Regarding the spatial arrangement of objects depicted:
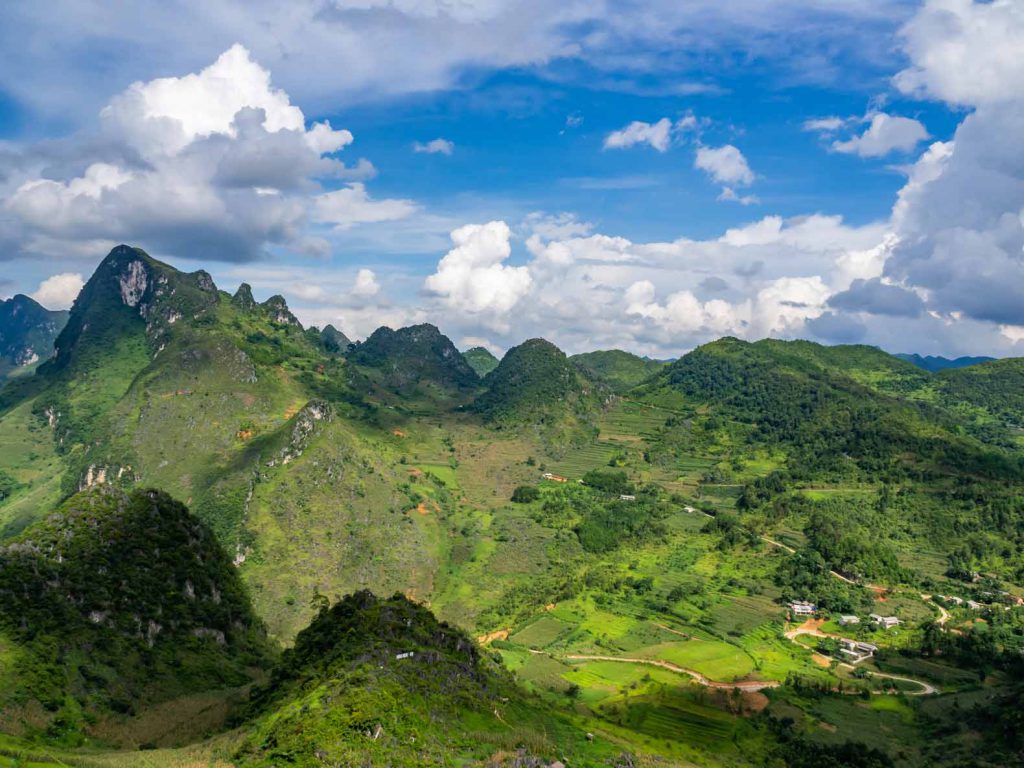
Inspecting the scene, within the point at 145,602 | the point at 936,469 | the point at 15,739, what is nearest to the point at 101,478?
the point at 145,602

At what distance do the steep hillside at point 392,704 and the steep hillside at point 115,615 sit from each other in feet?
44.5

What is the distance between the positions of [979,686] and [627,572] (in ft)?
195

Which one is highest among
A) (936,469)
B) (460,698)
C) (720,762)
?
(936,469)

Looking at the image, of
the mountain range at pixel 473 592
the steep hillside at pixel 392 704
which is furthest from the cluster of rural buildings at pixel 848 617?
the steep hillside at pixel 392 704

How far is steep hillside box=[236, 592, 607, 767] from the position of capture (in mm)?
48406

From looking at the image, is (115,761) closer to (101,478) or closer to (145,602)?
(145,602)

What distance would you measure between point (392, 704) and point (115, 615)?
3904cm

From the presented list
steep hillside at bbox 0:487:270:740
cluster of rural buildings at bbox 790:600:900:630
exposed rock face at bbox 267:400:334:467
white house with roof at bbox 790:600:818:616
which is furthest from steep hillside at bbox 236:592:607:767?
exposed rock face at bbox 267:400:334:467

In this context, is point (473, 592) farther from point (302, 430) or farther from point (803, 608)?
point (803, 608)

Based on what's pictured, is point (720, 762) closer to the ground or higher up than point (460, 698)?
closer to the ground

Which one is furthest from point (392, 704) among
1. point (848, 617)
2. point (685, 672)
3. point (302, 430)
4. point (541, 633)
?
point (302, 430)

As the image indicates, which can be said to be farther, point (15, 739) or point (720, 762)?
point (720, 762)

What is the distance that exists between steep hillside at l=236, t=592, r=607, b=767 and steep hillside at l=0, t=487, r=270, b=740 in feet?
44.5

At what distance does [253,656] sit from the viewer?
275 ft
